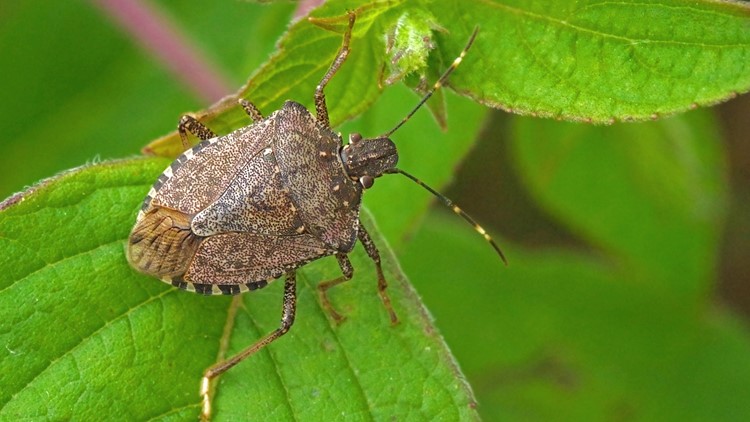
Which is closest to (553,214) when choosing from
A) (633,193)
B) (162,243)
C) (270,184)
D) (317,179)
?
(633,193)

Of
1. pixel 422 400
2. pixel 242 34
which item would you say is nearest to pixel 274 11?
pixel 242 34

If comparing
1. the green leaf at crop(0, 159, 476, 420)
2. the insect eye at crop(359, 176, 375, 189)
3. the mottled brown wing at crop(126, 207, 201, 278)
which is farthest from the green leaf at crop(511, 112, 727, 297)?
the mottled brown wing at crop(126, 207, 201, 278)

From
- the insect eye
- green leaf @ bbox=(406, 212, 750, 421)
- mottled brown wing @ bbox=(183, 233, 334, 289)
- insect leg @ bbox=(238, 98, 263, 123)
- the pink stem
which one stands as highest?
the pink stem

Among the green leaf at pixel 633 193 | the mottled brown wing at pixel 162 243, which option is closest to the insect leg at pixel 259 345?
the mottled brown wing at pixel 162 243

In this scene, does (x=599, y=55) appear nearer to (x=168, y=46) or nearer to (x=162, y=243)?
(x=162, y=243)

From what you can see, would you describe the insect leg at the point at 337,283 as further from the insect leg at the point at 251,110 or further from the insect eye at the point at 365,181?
the insect leg at the point at 251,110

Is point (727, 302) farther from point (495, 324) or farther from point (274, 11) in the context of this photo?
point (274, 11)

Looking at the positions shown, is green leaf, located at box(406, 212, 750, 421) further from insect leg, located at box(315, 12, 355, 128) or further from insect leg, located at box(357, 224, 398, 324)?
insect leg, located at box(315, 12, 355, 128)
